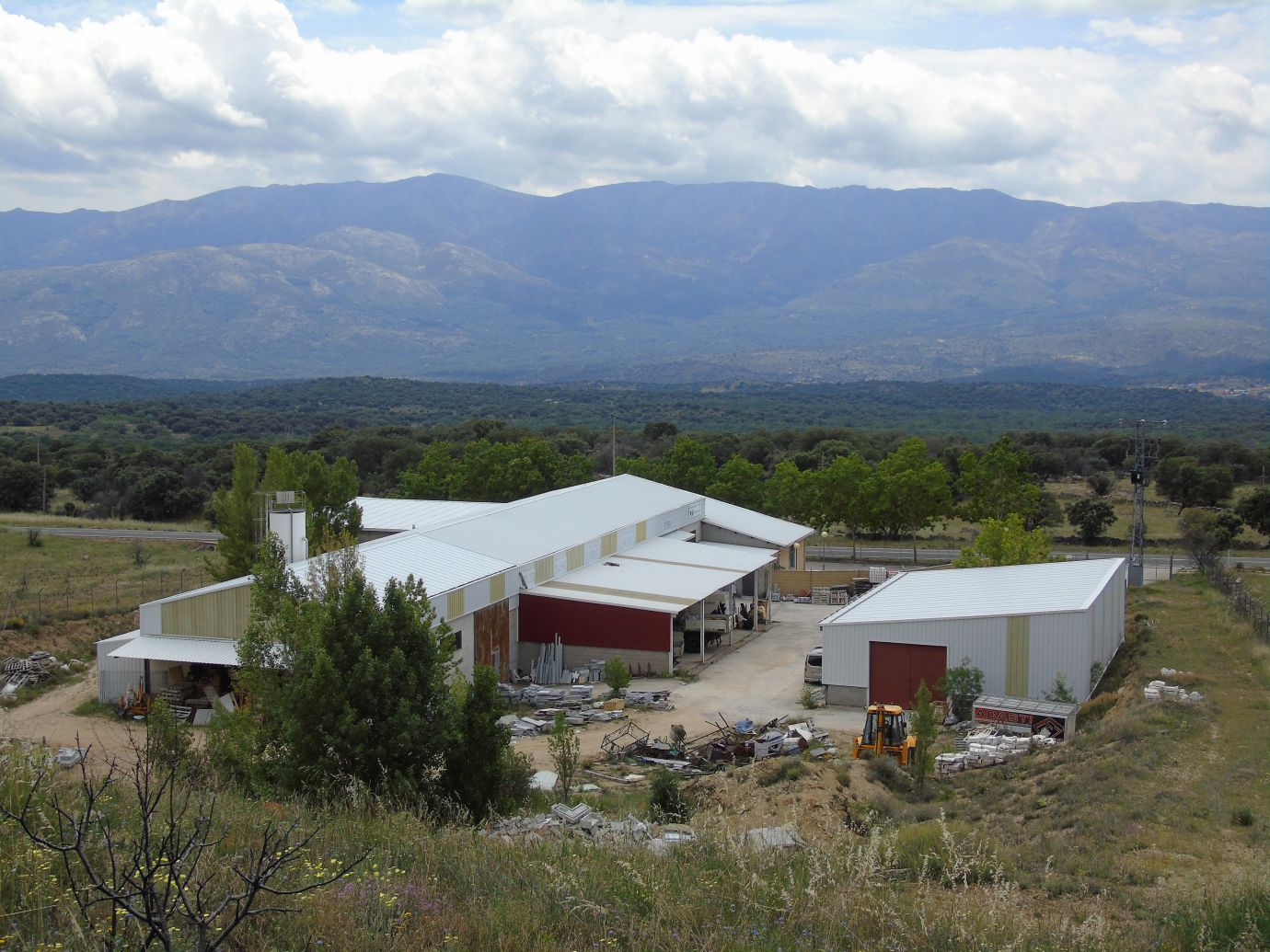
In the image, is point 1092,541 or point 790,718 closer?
point 790,718

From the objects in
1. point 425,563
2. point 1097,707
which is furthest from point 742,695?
point 425,563

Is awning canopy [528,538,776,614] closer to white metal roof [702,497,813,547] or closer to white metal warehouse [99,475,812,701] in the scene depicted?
white metal warehouse [99,475,812,701]

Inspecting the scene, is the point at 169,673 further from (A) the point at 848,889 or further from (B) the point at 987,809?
(A) the point at 848,889

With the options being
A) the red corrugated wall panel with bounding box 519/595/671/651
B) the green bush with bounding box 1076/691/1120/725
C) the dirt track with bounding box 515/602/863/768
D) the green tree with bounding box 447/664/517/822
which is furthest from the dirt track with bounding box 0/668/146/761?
the green bush with bounding box 1076/691/1120/725

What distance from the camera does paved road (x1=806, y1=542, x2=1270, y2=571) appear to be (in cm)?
5456

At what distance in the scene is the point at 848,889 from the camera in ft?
26.0

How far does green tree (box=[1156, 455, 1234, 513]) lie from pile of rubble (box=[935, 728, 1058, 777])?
52995 millimetres

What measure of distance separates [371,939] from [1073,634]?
26.0 meters

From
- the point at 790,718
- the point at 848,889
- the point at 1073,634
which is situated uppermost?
the point at 848,889

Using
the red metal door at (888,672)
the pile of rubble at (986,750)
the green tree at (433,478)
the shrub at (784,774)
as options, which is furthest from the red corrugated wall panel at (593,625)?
the green tree at (433,478)

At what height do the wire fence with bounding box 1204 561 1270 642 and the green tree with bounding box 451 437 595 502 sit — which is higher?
the green tree with bounding box 451 437 595 502

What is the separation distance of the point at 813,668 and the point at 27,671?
22.2 m

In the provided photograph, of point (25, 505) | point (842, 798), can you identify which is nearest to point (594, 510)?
point (842, 798)

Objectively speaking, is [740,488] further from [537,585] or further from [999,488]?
[537,585]
